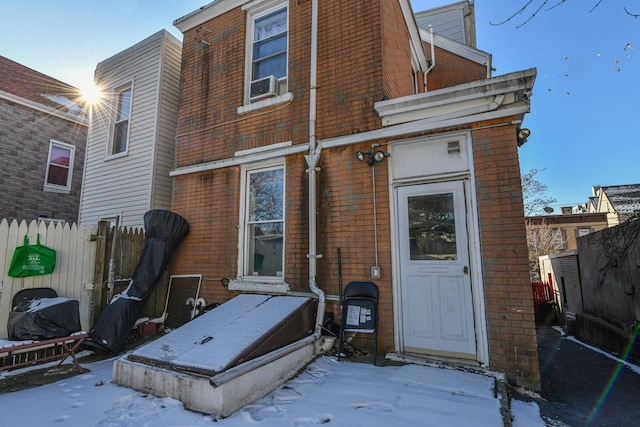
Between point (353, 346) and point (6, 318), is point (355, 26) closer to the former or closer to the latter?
point (353, 346)

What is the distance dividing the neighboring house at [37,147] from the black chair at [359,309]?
1157 centimetres

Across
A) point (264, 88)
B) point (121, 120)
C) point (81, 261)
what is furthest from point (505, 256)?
point (121, 120)

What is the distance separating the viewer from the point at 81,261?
5.80m

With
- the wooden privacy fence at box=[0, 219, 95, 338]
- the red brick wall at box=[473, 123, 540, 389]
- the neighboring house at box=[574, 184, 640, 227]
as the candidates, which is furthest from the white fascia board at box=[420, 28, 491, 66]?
the neighboring house at box=[574, 184, 640, 227]

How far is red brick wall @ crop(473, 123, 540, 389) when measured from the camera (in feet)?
12.5

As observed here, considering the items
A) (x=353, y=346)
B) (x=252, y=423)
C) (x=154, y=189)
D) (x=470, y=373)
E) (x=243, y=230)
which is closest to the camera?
(x=252, y=423)

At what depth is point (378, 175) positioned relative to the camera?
4.93 m

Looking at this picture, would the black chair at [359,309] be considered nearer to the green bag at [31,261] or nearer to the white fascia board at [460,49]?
the green bag at [31,261]

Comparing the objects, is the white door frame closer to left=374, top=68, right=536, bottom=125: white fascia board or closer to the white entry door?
the white entry door

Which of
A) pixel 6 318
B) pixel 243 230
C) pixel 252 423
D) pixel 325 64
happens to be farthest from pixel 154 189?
pixel 252 423

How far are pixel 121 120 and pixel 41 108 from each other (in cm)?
538

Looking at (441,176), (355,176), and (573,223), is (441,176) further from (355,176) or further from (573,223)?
(573,223)

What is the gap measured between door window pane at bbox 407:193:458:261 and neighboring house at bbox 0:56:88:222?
40.6 ft

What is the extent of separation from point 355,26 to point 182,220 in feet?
16.0
